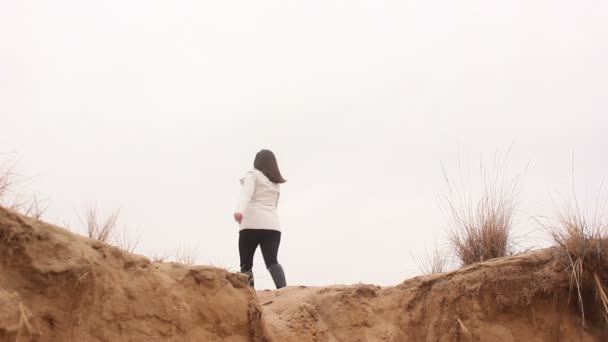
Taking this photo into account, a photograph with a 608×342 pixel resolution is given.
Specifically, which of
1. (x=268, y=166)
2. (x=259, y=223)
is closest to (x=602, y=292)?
(x=259, y=223)

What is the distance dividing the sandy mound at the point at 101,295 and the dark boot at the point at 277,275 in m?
1.13

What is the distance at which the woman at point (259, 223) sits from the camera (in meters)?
5.48

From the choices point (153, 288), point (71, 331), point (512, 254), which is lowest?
point (71, 331)

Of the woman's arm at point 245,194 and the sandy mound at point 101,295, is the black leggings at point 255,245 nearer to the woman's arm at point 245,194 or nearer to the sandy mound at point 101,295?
the woman's arm at point 245,194

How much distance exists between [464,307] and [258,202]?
1874mm

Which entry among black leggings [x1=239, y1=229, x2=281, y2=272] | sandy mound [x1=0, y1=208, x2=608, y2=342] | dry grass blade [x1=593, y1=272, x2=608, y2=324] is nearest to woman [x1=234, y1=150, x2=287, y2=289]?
black leggings [x1=239, y1=229, x2=281, y2=272]

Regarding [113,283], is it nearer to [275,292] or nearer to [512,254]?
[275,292]

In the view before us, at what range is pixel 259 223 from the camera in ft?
18.1

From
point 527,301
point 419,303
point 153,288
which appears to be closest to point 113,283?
point 153,288

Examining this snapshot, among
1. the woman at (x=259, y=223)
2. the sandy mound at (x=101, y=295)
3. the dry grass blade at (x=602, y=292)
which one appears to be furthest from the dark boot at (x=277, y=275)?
the dry grass blade at (x=602, y=292)

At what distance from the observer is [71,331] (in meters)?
3.48

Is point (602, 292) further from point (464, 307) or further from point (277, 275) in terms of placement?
point (277, 275)

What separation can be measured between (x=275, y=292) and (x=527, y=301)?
1915mm

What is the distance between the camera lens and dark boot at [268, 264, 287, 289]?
545 cm
